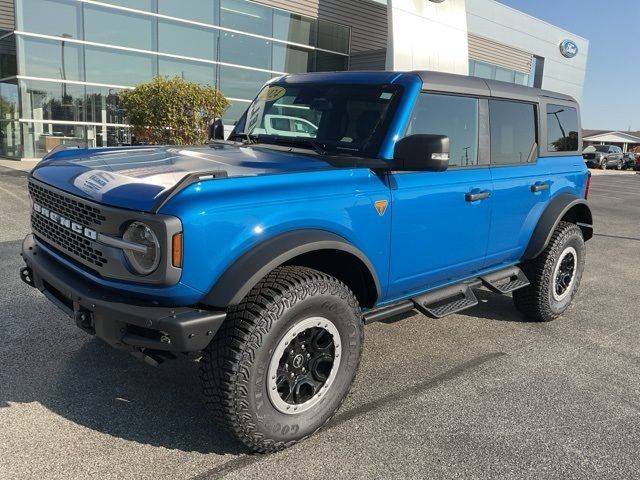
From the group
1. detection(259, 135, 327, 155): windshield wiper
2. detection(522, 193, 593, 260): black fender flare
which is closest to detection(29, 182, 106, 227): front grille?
detection(259, 135, 327, 155): windshield wiper

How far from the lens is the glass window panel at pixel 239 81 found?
18.2 m

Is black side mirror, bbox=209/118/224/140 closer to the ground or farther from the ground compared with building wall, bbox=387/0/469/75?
closer to the ground

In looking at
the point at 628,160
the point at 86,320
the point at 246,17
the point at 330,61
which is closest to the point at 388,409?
the point at 86,320

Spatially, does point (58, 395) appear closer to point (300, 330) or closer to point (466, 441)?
point (300, 330)

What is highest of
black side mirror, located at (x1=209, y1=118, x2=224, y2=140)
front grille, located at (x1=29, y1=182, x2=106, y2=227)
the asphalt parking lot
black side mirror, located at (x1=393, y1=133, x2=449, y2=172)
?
black side mirror, located at (x1=209, y1=118, x2=224, y2=140)

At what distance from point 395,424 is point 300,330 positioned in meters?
0.82

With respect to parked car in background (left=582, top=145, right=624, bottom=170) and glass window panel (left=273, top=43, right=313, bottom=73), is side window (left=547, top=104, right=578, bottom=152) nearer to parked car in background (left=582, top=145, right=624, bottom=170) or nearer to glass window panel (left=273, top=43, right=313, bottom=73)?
glass window panel (left=273, top=43, right=313, bottom=73)

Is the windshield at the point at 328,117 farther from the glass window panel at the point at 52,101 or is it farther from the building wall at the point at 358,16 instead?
the building wall at the point at 358,16

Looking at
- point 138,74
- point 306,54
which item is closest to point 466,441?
point 138,74

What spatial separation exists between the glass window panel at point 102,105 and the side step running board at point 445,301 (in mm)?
14509

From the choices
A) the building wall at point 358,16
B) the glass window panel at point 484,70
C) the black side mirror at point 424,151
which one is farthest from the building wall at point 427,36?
the black side mirror at point 424,151

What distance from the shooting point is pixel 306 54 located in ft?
68.2

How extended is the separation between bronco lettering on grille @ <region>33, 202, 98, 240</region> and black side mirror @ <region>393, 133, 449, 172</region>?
1.66 m

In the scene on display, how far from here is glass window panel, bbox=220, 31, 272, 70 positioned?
59.5 ft
